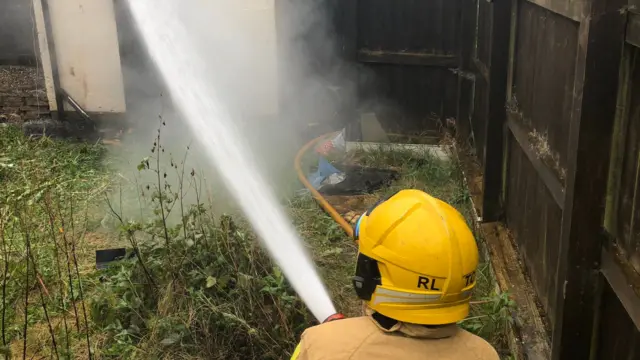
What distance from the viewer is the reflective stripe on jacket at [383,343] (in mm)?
1759

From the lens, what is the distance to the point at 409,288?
176 centimetres

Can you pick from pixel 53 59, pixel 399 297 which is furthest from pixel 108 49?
pixel 399 297

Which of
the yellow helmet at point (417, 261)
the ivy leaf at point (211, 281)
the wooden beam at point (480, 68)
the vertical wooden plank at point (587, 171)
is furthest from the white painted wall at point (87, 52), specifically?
the yellow helmet at point (417, 261)

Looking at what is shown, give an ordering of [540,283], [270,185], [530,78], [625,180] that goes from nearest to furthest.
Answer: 1. [625,180]
2. [540,283]
3. [530,78]
4. [270,185]

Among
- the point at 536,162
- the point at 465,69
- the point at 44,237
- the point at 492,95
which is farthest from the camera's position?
the point at 465,69

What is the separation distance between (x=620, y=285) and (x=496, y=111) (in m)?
2.63

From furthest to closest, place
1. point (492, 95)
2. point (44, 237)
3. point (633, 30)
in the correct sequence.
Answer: point (44, 237), point (492, 95), point (633, 30)

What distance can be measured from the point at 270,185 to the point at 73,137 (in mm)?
3041

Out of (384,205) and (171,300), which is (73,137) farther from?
(384,205)

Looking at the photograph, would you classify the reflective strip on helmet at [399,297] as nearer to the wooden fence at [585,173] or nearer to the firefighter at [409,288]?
the firefighter at [409,288]

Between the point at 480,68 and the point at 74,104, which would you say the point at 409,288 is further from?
the point at 74,104

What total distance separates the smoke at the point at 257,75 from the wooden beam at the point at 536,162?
3173 millimetres

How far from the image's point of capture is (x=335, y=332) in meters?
1.79

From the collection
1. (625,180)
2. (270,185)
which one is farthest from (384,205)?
(270,185)
